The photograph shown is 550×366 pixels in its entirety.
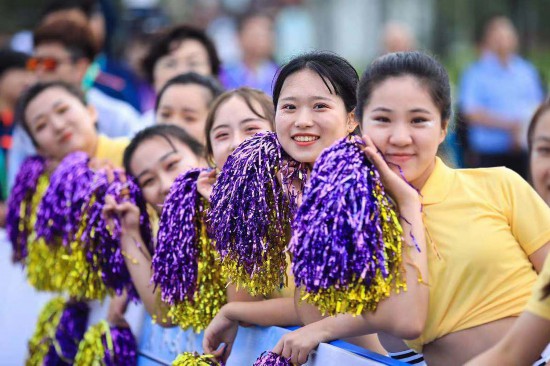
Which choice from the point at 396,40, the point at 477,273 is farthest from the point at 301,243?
the point at 396,40

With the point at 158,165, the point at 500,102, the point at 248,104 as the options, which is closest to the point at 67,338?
the point at 158,165

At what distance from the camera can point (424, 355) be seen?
3.53m

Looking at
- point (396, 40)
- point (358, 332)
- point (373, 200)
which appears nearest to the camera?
point (373, 200)

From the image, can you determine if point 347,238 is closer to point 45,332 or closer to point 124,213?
point 124,213

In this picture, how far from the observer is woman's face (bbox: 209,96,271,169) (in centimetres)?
446

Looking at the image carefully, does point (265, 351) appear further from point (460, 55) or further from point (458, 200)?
point (460, 55)

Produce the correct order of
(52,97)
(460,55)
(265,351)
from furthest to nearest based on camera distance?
(460,55), (52,97), (265,351)

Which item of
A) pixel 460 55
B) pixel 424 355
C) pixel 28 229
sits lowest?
pixel 424 355

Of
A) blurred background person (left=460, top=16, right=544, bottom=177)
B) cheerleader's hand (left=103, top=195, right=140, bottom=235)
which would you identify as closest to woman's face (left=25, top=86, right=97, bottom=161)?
cheerleader's hand (left=103, top=195, right=140, bottom=235)

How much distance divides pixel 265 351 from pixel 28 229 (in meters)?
2.30

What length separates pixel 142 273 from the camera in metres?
4.68

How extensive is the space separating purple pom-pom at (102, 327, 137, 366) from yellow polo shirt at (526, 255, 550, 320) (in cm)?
261

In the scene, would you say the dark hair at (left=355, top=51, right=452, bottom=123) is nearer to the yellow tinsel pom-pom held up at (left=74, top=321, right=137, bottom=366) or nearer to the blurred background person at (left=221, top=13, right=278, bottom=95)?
the yellow tinsel pom-pom held up at (left=74, top=321, right=137, bottom=366)

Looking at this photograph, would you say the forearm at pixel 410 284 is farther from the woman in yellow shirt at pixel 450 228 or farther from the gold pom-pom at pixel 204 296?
the gold pom-pom at pixel 204 296
